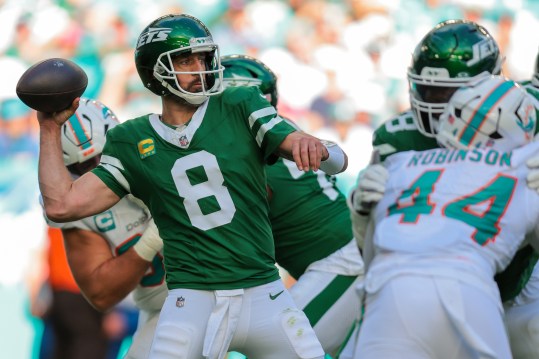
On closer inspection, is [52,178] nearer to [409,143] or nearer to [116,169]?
[116,169]

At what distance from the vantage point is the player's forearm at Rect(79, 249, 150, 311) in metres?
4.80

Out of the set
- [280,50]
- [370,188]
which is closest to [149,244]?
[370,188]

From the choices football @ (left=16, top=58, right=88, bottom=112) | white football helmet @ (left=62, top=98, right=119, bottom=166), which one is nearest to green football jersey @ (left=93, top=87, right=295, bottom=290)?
football @ (left=16, top=58, right=88, bottom=112)

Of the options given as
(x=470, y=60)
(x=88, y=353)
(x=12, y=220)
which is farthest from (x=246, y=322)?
(x=12, y=220)

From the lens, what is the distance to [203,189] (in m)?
3.98

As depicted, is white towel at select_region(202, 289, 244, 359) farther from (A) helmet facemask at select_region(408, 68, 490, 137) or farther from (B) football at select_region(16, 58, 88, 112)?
(A) helmet facemask at select_region(408, 68, 490, 137)

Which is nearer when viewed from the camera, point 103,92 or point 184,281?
point 184,281

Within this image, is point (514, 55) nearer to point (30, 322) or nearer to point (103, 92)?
point (103, 92)

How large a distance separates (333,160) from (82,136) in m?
1.63

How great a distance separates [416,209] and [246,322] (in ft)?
2.61

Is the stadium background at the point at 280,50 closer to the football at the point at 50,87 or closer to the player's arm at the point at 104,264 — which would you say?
the player's arm at the point at 104,264

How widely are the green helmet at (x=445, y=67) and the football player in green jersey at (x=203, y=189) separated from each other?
2.29 ft

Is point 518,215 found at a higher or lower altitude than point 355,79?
higher

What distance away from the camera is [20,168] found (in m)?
8.77
